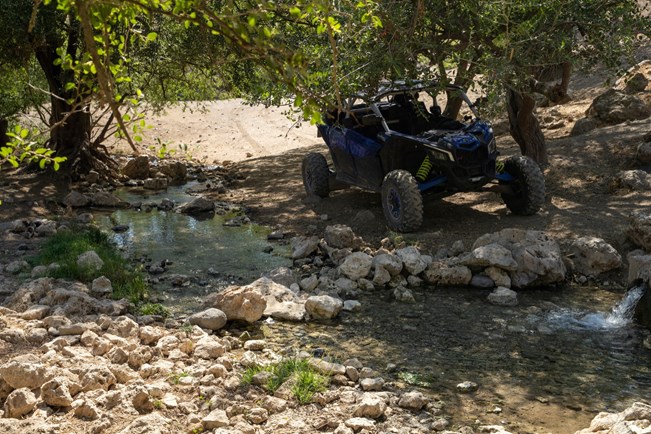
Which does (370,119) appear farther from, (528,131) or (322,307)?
(322,307)

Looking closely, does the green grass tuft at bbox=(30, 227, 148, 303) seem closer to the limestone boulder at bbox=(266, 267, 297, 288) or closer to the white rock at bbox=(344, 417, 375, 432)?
the limestone boulder at bbox=(266, 267, 297, 288)

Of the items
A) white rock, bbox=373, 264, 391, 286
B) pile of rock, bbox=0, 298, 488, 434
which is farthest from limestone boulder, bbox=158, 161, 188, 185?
pile of rock, bbox=0, 298, 488, 434

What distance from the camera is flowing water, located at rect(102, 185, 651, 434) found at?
6.61m

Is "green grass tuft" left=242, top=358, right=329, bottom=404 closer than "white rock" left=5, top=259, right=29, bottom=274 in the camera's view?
Yes

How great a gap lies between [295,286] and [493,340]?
2447mm

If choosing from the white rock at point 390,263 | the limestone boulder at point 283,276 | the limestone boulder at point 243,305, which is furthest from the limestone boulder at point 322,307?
the white rock at point 390,263

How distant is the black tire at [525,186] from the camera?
11.1 meters

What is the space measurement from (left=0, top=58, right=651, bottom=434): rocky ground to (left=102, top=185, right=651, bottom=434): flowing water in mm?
240

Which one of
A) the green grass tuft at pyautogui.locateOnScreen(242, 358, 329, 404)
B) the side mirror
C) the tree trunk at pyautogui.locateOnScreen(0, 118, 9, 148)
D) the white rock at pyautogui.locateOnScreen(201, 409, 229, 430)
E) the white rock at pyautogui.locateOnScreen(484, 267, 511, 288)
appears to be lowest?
the white rock at pyautogui.locateOnScreen(201, 409, 229, 430)

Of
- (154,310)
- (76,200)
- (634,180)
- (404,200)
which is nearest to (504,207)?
(634,180)

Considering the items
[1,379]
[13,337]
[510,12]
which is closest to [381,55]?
[510,12]

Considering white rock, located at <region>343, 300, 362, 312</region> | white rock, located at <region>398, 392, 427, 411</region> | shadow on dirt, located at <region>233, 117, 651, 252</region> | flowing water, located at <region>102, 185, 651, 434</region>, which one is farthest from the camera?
shadow on dirt, located at <region>233, 117, 651, 252</region>

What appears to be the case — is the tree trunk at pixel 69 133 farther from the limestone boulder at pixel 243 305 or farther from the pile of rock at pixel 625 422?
the pile of rock at pixel 625 422

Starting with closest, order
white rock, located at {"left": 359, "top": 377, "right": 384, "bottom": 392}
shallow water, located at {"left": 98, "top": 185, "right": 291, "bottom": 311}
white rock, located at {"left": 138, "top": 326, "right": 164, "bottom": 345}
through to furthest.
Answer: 1. white rock, located at {"left": 359, "top": 377, "right": 384, "bottom": 392}
2. white rock, located at {"left": 138, "top": 326, "right": 164, "bottom": 345}
3. shallow water, located at {"left": 98, "top": 185, "right": 291, "bottom": 311}
